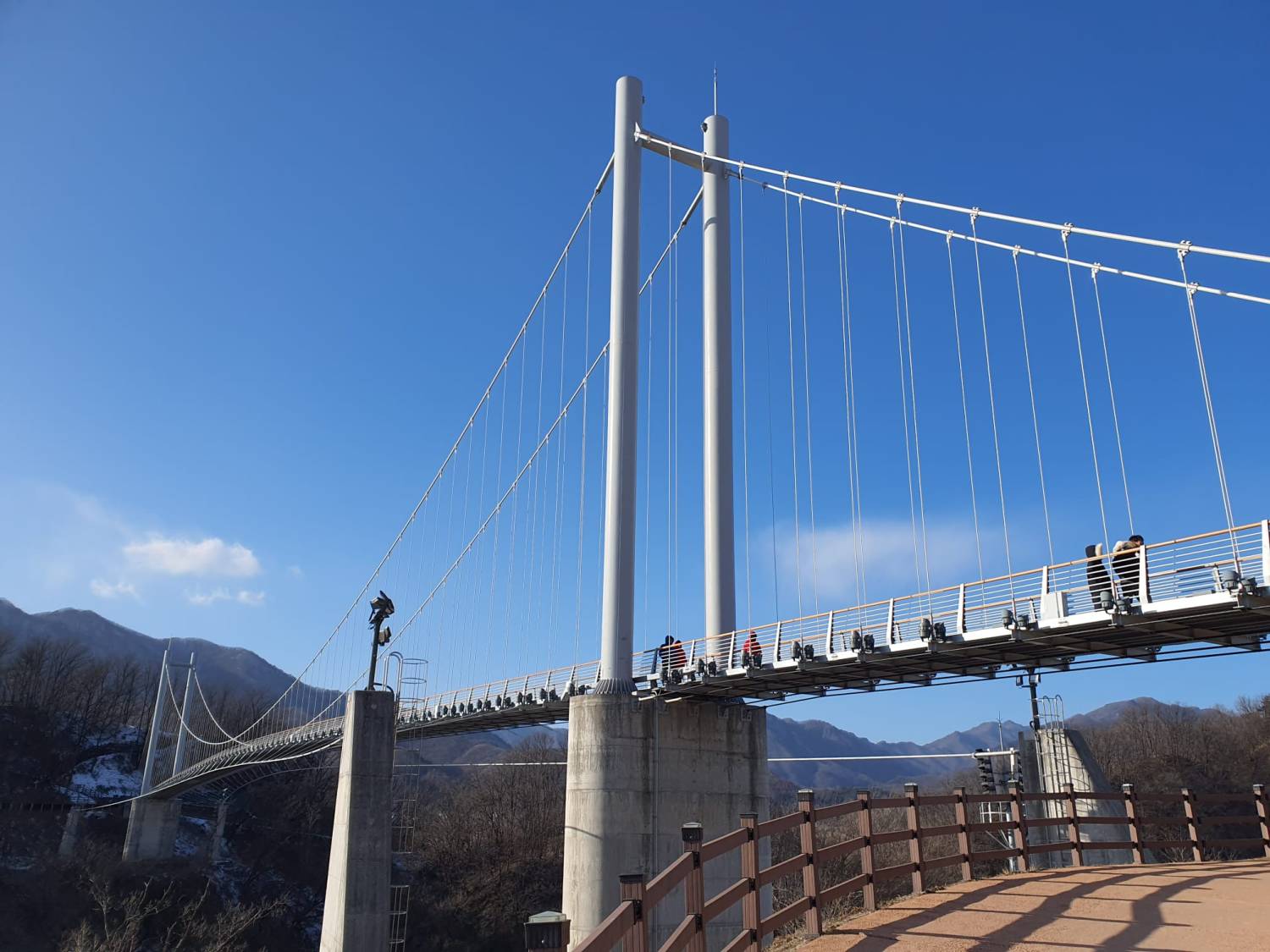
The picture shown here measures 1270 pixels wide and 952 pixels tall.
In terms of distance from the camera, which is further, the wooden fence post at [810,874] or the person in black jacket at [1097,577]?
the person in black jacket at [1097,577]

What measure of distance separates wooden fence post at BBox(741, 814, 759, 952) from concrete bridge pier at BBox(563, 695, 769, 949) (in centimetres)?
1524

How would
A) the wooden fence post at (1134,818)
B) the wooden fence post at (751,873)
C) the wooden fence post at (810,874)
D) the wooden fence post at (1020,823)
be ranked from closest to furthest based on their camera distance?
the wooden fence post at (751,873) < the wooden fence post at (810,874) < the wooden fence post at (1020,823) < the wooden fence post at (1134,818)

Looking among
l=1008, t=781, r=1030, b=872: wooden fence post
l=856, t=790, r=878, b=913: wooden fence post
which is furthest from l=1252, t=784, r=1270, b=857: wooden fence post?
l=856, t=790, r=878, b=913: wooden fence post

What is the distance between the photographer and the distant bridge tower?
24.0 metres

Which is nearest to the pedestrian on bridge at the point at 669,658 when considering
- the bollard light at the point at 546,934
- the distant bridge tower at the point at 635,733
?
the distant bridge tower at the point at 635,733

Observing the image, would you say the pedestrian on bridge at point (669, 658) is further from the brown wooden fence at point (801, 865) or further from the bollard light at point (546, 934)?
the bollard light at point (546, 934)

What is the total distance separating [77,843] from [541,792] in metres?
32.6

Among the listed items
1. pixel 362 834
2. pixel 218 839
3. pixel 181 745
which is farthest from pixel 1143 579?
pixel 181 745

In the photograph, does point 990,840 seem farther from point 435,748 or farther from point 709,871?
point 435,748

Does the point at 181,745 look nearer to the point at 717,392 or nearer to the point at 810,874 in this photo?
the point at 717,392

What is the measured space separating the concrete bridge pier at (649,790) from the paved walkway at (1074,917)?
41.2ft

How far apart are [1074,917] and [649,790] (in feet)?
51.0

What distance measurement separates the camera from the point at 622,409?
1154 inches

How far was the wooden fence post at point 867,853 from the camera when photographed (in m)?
10.2
